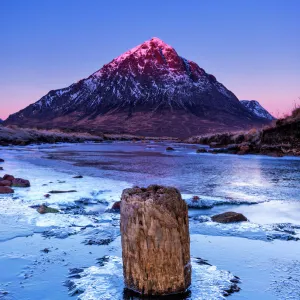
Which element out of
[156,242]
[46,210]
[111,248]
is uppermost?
[156,242]

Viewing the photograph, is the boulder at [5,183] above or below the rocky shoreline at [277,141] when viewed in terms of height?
below

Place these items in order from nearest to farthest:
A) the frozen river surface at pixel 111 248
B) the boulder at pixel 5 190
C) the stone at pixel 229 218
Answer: the frozen river surface at pixel 111 248
the stone at pixel 229 218
the boulder at pixel 5 190

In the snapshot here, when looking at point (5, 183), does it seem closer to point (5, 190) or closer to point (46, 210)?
point (5, 190)

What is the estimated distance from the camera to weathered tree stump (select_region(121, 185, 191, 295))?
3693 millimetres

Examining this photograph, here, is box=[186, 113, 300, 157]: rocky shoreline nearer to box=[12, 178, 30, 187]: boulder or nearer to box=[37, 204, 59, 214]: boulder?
box=[12, 178, 30, 187]: boulder

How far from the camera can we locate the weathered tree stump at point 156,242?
369 centimetres

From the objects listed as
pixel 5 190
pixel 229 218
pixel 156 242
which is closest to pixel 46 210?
pixel 5 190

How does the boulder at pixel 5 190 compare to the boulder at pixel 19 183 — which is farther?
the boulder at pixel 19 183

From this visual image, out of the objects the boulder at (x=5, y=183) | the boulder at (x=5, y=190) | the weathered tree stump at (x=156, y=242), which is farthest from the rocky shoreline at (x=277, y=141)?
the weathered tree stump at (x=156, y=242)

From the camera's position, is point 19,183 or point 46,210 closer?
point 46,210

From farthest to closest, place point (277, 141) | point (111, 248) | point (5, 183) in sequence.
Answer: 1. point (277, 141)
2. point (5, 183)
3. point (111, 248)

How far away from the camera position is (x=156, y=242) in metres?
3.69

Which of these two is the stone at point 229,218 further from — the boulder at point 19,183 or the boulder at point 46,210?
the boulder at point 19,183

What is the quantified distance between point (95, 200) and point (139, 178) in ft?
16.2
